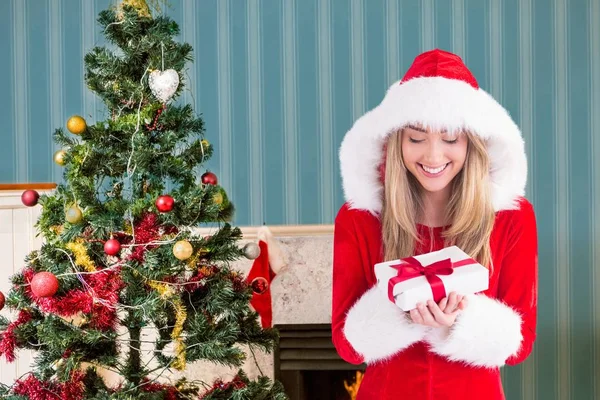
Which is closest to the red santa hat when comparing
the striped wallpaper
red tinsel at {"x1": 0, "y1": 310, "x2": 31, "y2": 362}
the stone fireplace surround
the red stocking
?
red tinsel at {"x1": 0, "y1": 310, "x2": 31, "y2": 362}

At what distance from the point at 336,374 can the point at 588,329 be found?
1.12 metres

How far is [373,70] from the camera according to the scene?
11.2 feet

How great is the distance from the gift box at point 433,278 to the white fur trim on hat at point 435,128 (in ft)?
0.65

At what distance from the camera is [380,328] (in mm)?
1649

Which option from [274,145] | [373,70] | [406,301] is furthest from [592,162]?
[406,301]

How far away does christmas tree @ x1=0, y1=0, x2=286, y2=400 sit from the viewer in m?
1.89

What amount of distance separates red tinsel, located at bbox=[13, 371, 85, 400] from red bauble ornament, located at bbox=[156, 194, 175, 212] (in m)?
0.46

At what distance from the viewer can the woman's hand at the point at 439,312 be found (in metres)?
1.57

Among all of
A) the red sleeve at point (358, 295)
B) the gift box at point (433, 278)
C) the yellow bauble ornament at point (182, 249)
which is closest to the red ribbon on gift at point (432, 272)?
the gift box at point (433, 278)

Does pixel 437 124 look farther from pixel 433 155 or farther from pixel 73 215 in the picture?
pixel 73 215

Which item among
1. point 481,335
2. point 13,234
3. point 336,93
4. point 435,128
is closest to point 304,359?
point 336,93

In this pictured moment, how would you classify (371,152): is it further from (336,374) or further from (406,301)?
(336,374)

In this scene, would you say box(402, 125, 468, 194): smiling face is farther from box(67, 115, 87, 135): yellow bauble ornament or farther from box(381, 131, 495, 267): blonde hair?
box(67, 115, 87, 135): yellow bauble ornament

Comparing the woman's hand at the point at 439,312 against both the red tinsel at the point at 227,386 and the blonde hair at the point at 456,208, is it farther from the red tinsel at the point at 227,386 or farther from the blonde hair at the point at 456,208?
the red tinsel at the point at 227,386
